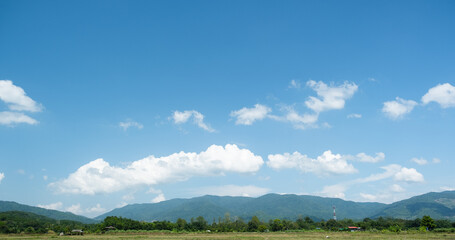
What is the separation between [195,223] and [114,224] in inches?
1168

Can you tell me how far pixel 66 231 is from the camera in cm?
8562

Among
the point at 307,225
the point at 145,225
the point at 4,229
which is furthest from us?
the point at 307,225

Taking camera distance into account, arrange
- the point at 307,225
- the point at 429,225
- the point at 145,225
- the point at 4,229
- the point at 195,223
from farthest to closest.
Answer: the point at 307,225 → the point at 195,223 → the point at 145,225 → the point at 429,225 → the point at 4,229

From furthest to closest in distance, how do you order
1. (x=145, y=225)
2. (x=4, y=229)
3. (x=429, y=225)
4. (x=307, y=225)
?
1. (x=307, y=225)
2. (x=145, y=225)
3. (x=429, y=225)
4. (x=4, y=229)

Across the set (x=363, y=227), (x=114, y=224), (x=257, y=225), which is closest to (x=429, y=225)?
(x=363, y=227)

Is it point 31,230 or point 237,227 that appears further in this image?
point 237,227

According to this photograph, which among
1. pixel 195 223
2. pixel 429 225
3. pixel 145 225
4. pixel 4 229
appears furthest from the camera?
pixel 195 223

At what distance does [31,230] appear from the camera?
8619cm

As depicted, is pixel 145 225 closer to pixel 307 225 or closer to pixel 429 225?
pixel 307 225

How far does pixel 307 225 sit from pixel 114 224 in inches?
3056

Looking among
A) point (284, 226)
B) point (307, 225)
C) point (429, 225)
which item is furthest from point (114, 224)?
point (429, 225)

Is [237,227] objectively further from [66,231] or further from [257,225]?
[66,231]

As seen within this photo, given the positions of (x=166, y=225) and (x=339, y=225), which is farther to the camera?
(x=339, y=225)

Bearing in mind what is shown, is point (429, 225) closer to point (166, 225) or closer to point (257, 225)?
point (257, 225)
